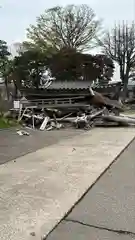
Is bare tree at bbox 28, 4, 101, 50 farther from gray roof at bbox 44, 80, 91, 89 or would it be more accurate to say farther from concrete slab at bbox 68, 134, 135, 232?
concrete slab at bbox 68, 134, 135, 232

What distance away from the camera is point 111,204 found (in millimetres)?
4934

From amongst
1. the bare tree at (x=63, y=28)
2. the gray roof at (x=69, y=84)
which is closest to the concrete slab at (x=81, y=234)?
the gray roof at (x=69, y=84)

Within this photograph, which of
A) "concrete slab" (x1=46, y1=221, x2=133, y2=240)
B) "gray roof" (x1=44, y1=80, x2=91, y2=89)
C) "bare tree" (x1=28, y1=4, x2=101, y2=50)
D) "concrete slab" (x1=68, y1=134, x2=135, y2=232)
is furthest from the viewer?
"bare tree" (x1=28, y1=4, x2=101, y2=50)

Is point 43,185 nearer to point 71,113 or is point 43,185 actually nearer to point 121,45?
point 71,113

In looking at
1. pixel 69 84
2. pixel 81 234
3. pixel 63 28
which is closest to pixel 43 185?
pixel 81 234

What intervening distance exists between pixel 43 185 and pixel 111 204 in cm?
146

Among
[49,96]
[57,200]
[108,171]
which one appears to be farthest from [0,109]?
[57,200]

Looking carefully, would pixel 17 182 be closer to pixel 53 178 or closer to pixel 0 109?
pixel 53 178

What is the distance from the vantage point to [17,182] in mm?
6062

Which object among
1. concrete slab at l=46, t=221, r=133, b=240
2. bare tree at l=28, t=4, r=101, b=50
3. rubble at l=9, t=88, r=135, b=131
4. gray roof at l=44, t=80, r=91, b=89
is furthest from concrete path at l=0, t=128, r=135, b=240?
bare tree at l=28, t=4, r=101, b=50

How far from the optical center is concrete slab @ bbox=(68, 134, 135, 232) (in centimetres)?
425

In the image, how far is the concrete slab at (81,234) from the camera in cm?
374

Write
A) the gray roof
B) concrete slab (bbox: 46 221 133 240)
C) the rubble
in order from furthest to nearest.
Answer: the gray roof
the rubble
concrete slab (bbox: 46 221 133 240)

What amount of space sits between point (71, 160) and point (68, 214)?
3.92 metres
